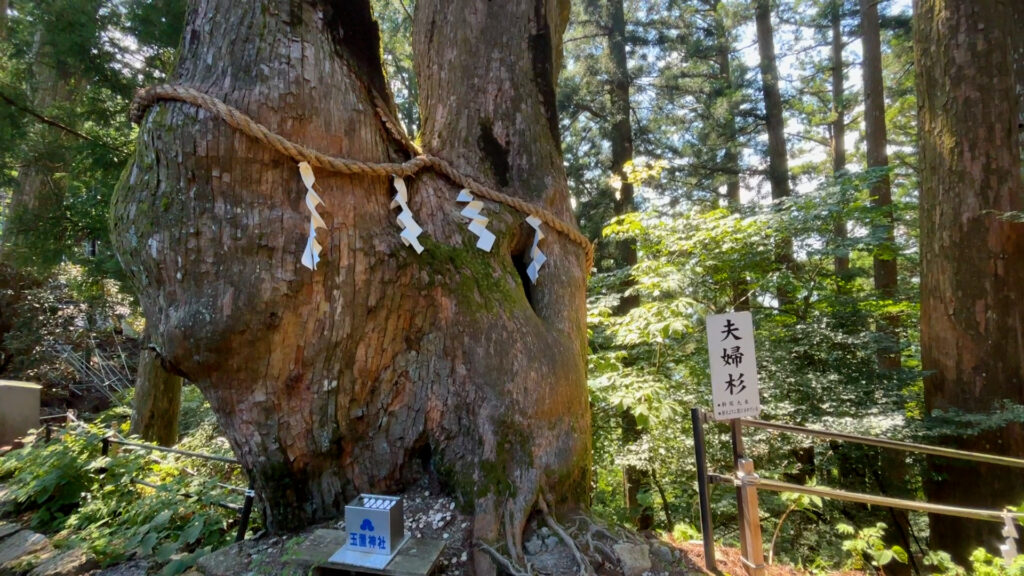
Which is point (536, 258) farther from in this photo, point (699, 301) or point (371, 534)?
point (699, 301)

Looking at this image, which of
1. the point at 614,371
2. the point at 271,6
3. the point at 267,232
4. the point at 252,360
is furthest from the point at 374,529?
the point at 614,371

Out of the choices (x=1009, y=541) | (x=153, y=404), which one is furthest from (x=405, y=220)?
(x=153, y=404)

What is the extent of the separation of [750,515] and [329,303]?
192 cm

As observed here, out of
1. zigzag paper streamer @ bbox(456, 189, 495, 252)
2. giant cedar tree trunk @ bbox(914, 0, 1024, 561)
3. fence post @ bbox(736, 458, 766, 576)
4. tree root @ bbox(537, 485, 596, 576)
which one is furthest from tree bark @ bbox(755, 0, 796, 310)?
tree root @ bbox(537, 485, 596, 576)

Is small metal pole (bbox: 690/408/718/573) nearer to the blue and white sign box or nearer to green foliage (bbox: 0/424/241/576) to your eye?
the blue and white sign box

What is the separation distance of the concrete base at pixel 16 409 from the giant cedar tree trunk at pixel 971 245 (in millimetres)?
8489

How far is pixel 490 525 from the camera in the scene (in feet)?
6.19

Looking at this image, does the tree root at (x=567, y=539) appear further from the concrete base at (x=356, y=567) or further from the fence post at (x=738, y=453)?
the fence post at (x=738, y=453)

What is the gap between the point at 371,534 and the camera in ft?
5.34

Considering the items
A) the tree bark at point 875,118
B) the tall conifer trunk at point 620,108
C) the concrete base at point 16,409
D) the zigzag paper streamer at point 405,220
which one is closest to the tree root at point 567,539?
the zigzag paper streamer at point 405,220

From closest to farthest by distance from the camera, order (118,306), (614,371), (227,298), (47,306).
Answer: (227,298)
(614,371)
(47,306)
(118,306)

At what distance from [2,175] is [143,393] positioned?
274cm

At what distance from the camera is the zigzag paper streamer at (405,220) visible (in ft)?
7.04

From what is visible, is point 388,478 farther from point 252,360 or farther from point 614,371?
point 614,371
